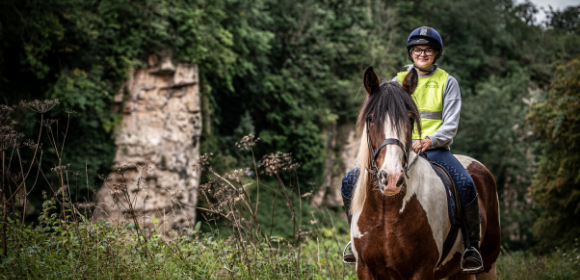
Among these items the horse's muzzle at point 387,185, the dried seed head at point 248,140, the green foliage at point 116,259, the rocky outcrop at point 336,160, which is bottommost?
the rocky outcrop at point 336,160

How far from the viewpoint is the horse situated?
2426 millimetres

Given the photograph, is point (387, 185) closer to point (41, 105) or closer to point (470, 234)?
point (470, 234)

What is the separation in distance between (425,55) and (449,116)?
647mm

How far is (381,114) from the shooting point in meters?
2.46

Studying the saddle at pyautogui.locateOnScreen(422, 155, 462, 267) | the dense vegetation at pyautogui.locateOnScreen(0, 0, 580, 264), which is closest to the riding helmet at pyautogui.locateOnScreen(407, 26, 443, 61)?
the saddle at pyautogui.locateOnScreen(422, 155, 462, 267)

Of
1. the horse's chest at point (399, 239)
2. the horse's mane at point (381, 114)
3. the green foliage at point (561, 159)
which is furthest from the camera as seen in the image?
the green foliage at point (561, 159)

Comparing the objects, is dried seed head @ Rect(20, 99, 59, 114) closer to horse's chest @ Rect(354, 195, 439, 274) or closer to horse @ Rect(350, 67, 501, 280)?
horse @ Rect(350, 67, 501, 280)

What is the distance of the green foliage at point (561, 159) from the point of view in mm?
9602

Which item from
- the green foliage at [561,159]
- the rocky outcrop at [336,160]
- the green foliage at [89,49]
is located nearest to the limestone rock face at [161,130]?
the green foliage at [89,49]

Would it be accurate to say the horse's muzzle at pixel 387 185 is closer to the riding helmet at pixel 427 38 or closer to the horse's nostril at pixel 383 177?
the horse's nostril at pixel 383 177

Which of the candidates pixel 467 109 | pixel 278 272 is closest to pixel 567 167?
pixel 278 272

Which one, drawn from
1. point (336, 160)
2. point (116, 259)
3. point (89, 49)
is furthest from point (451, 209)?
point (336, 160)

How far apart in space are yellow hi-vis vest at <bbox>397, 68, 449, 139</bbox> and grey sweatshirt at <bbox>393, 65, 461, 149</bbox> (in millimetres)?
49

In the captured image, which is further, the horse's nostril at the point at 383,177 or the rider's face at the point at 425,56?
the rider's face at the point at 425,56
